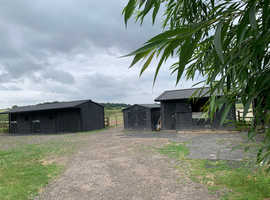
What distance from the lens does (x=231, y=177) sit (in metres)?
3.94

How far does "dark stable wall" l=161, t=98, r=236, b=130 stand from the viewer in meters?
12.7

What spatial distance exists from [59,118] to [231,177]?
18.0m

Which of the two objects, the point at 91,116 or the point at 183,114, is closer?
the point at 183,114

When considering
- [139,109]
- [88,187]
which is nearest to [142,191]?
[88,187]

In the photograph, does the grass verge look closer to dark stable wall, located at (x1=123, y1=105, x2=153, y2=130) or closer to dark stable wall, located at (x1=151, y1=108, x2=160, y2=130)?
dark stable wall, located at (x1=123, y1=105, x2=153, y2=130)

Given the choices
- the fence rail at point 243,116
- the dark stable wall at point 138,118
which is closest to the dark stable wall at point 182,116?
the fence rail at point 243,116

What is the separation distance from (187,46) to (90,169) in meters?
5.01

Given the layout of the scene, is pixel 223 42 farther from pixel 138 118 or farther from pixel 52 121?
pixel 52 121

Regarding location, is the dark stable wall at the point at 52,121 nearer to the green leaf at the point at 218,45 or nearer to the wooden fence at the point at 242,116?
the wooden fence at the point at 242,116

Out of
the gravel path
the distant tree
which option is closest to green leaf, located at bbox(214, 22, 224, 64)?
the distant tree

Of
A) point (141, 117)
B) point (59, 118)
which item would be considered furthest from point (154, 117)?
point (59, 118)

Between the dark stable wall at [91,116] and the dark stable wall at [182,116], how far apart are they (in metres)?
8.41

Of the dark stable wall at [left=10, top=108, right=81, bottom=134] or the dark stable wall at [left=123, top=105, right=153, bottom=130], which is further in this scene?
the dark stable wall at [left=10, top=108, right=81, bottom=134]

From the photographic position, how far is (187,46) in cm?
102
